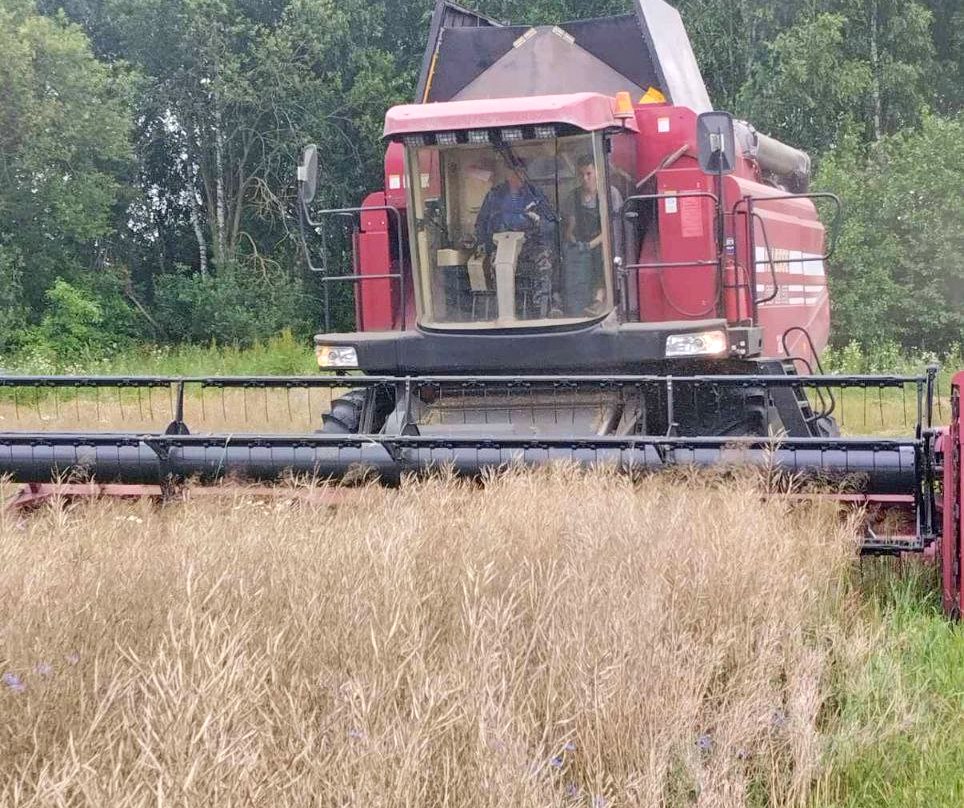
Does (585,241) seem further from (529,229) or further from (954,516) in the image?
(954,516)

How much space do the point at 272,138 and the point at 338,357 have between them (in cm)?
1828

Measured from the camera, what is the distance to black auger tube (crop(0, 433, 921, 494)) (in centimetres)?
478

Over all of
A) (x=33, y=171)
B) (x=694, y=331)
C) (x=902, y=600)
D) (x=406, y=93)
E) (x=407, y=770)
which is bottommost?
(x=902, y=600)

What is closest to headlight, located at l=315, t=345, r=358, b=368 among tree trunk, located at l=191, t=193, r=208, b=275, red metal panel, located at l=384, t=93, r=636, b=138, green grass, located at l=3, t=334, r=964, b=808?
red metal panel, located at l=384, t=93, r=636, b=138

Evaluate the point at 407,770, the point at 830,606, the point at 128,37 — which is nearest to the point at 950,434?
the point at 830,606

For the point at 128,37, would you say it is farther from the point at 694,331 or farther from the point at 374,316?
the point at 694,331

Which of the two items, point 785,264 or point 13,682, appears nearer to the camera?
point 13,682

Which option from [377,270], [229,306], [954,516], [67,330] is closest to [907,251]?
[229,306]

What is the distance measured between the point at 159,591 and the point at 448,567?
2.50ft

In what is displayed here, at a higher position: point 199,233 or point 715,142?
point 199,233

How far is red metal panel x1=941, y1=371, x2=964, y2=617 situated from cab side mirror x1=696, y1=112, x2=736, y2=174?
2.01 m

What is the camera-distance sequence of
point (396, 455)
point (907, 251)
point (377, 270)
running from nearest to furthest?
point (396, 455) < point (377, 270) < point (907, 251)

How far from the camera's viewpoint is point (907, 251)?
20172mm

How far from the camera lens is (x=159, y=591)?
2.88m
